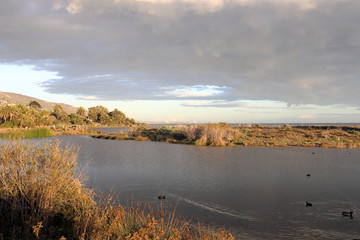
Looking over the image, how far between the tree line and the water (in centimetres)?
6510

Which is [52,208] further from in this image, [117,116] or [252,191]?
[117,116]

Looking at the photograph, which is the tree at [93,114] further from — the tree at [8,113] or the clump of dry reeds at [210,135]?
the clump of dry reeds at [210,135]

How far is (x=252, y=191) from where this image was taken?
14312 millimetres

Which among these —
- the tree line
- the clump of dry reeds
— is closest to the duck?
the clump of dry reeds

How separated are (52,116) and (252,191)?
424ft

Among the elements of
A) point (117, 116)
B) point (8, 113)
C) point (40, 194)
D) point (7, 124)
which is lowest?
point (40, 194)

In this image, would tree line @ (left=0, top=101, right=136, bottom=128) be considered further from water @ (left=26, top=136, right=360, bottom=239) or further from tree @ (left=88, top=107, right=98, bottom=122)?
water @ (left=26, top=136, right=360, bottom=239)

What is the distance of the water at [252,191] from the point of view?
32.3 feet

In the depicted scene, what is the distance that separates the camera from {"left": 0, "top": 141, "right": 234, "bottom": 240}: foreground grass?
21.5 ft

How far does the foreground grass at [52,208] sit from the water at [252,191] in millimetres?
3187

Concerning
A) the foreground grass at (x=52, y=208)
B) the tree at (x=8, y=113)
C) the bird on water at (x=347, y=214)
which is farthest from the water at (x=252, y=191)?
the tree at (x=8, y=113)

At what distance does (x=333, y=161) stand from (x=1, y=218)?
1063 inches

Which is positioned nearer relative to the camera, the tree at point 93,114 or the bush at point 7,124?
the bush at point 7,124

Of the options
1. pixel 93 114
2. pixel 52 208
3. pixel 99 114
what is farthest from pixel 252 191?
pixel 99 114
